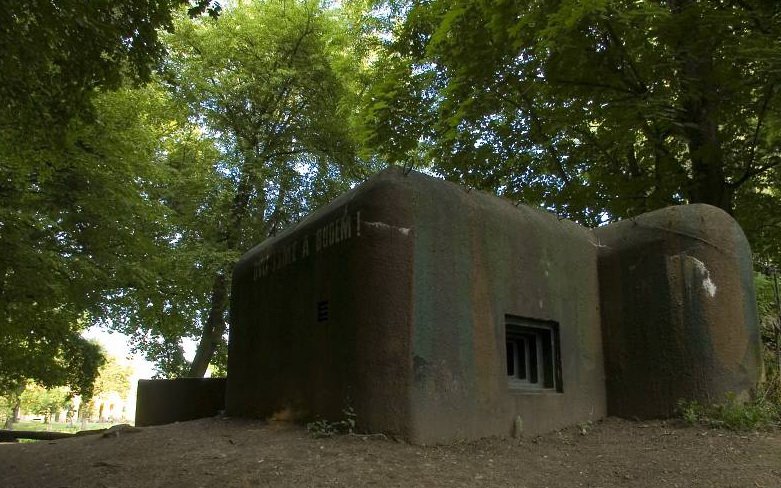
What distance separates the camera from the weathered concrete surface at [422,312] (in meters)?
6.02

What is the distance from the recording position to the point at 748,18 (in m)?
6.53

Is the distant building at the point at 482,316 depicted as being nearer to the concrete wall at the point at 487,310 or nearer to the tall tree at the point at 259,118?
the concrete wall at the point at 487,310

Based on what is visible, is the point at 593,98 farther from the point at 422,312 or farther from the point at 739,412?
the point at 422,312

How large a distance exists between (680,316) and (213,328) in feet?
45.6

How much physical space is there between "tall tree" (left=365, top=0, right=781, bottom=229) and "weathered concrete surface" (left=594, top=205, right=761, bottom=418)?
1658 millimetres

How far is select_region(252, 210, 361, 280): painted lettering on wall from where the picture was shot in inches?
259

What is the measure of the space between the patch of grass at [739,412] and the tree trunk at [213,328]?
13.4 metres

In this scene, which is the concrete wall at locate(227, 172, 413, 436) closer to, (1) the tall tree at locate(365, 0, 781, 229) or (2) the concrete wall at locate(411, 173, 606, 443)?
(2) the concrete wall at locate(411, 173, 606, 443)

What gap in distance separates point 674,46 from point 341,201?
4217 mm

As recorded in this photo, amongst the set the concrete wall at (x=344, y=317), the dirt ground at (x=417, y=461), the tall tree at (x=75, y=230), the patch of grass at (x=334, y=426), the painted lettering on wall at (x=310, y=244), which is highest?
the tall tree at (x=75, y=230)

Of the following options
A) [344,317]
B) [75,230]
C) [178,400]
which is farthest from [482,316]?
[75,230]

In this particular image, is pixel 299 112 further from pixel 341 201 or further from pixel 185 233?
pixel 341 201

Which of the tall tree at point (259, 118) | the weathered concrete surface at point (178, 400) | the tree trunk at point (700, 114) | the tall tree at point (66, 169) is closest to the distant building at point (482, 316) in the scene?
the tree trunk at point (700, 114)

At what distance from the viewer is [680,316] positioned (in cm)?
748
